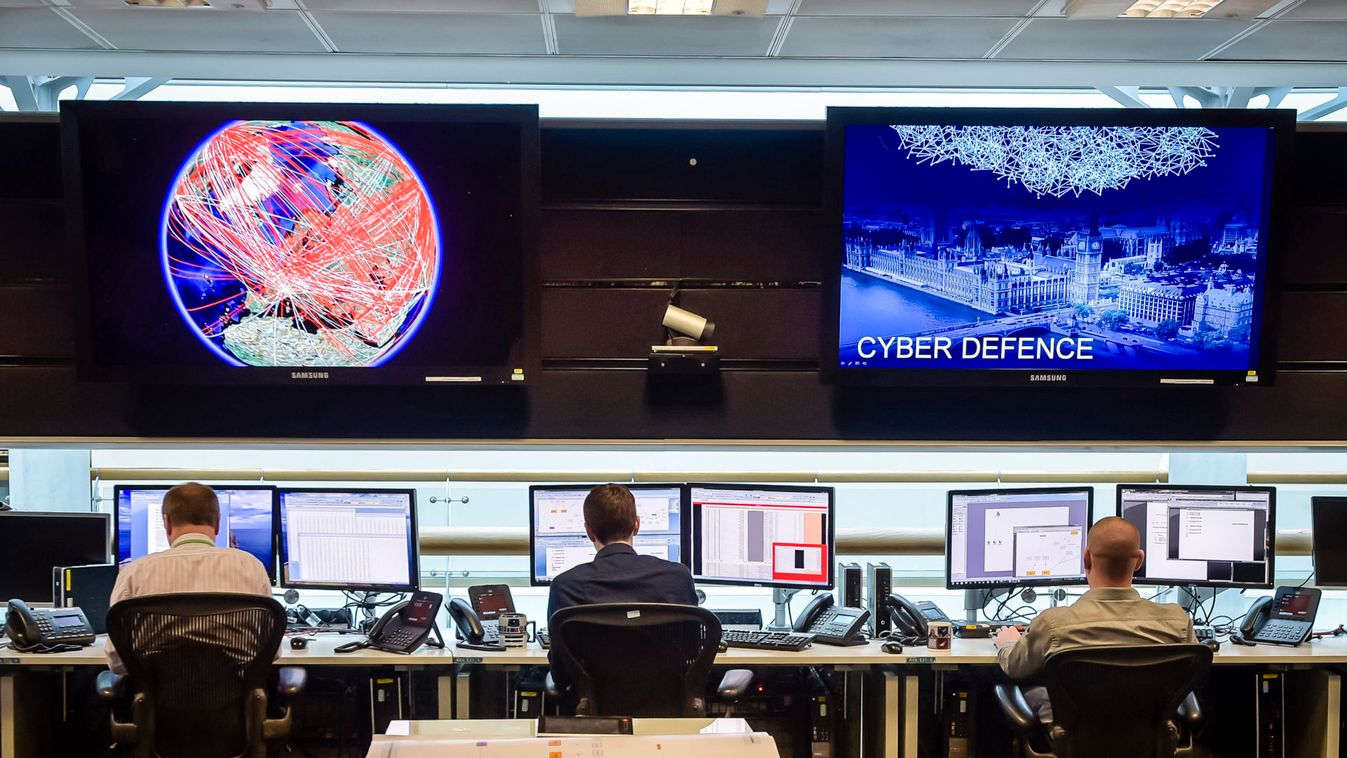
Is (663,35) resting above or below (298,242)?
above

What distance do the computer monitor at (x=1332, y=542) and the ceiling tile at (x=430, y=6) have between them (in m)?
3.45

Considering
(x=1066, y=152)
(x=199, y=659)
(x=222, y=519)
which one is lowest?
(x=199, y=659)

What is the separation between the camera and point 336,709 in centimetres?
388

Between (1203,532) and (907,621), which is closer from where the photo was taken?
(907,621)

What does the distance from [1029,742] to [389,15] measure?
340cm

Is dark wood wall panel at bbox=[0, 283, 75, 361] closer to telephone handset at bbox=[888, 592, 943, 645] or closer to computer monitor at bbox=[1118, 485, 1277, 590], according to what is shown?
telephone handset at bbox=[888, 592, 943, 645]

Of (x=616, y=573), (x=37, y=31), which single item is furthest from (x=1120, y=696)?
(x=37, y=31)

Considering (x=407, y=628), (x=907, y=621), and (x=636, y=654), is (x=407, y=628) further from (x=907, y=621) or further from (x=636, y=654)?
(x=907, y=621)

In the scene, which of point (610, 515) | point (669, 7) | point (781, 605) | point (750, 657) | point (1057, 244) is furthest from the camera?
point (781, 605)

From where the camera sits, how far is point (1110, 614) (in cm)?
289

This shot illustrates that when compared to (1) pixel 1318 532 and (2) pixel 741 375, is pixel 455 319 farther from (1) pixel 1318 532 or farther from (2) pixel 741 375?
(1) pixel 1318 532

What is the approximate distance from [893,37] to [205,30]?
277 cm

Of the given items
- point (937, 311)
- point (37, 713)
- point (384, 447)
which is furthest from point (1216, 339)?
point (37, 713)

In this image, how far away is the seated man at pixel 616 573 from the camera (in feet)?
9.89
